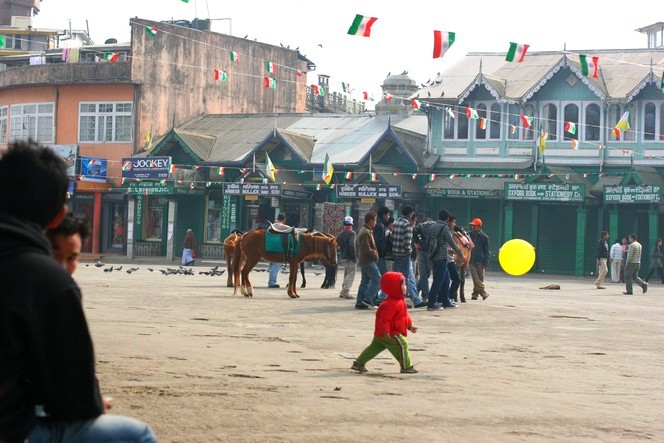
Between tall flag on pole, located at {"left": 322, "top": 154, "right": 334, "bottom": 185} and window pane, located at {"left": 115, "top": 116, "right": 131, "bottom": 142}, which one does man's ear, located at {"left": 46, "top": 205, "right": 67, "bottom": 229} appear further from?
window pane, located at {"left": 115, "top": 116, "right": 131, "bottom": 142}

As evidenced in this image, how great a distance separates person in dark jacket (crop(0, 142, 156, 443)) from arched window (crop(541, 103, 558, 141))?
4059cm

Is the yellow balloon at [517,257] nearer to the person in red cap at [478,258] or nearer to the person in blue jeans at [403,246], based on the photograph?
the person in blue jeans at [403,246]

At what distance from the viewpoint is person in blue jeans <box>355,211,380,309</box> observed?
20000 millimetres

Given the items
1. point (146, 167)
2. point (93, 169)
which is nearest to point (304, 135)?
point (146, 167)

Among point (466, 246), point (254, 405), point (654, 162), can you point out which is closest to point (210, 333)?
point (254, 405)

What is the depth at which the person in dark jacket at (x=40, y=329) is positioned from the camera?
3.81 m

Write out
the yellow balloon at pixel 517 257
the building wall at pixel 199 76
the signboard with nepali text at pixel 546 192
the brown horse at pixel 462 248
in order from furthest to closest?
the building wall at pixel 199 76 → the signboard with nepali text at pixel 546 192 → the brown horse at pixel 462 248 → the yellow balloon at pixel 517 257

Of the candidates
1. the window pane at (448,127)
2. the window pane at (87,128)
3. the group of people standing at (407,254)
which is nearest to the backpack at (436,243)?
the group of people standing at (407,254)

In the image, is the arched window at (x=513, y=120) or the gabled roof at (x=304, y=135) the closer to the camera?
the arched window at (x=513, y=120)

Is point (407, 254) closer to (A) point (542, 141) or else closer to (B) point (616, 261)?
(B) point (616, 261)

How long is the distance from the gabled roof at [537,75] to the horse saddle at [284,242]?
21.4 metres

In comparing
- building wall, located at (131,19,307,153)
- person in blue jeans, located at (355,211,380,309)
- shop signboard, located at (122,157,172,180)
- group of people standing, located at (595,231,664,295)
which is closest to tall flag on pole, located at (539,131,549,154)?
group of people standing, located at (595,231,664,295)

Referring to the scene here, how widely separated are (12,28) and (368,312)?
3006 inches

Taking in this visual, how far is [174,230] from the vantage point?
4934 cm
